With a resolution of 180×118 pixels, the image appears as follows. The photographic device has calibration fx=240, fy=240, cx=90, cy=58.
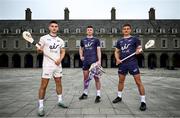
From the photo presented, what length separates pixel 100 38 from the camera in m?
52.2

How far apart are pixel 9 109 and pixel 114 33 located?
47.5 m

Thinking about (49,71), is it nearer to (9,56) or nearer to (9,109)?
(9,109)

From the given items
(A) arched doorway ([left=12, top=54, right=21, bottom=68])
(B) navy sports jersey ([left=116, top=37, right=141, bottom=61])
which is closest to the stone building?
(A) arched doorway ([left=12, top=54, right=21, bottom=68])

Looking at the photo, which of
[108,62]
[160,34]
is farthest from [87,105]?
[160,34]

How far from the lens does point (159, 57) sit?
51.3 meters

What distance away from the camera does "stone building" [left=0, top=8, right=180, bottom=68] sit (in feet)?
169

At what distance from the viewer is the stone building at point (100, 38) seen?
169 ft

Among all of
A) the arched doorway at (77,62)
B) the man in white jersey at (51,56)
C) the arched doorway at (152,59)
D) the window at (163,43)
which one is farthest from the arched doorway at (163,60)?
the man in white jersey at (51,56)

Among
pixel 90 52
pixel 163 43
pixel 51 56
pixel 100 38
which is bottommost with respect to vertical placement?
pixel 51 56

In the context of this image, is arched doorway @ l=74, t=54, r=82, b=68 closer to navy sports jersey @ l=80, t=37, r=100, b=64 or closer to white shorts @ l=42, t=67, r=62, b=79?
navy sports jersey @ l=80, t=37, r=100, b=64

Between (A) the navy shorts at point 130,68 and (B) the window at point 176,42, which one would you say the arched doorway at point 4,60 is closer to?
(B) the window at point 176,42

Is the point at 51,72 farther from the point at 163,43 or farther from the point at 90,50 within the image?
the point at 163,43

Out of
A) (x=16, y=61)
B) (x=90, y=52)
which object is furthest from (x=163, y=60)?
(x=90, y=52)

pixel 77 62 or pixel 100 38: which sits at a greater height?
pixel 100 38
